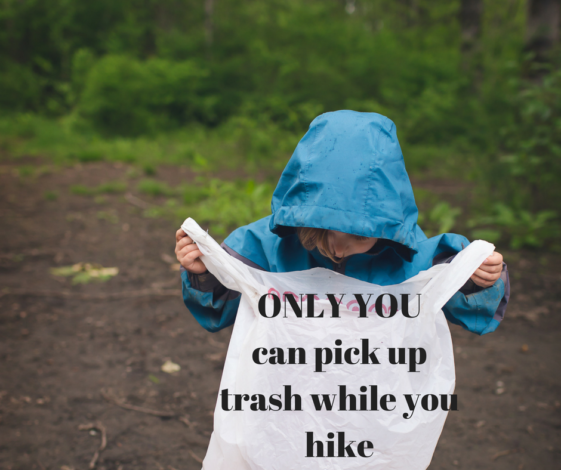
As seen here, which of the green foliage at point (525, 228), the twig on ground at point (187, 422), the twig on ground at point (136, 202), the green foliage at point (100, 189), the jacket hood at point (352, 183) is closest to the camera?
the jacket hood at point (352, 183)

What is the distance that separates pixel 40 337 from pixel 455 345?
2400mm

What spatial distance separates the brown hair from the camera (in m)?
1.05

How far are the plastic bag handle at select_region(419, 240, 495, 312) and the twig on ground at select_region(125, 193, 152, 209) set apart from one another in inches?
187

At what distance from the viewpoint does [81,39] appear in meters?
14.6

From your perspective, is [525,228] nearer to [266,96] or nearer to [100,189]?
[100,189]

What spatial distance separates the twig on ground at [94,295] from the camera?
10.5 feet

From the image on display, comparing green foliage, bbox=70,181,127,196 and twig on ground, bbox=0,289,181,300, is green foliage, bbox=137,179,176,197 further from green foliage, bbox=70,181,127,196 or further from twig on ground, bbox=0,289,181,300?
twig on ground, bbox=0,289,181,300

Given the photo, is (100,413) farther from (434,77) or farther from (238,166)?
(434,77)

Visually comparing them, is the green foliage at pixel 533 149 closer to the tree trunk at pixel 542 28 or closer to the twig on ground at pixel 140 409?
the tree trunk at pixel 542 28

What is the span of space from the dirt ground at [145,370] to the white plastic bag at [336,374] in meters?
1.01

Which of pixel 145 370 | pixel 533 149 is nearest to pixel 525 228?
pixel 533 149

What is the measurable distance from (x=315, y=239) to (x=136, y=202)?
4.87 metres

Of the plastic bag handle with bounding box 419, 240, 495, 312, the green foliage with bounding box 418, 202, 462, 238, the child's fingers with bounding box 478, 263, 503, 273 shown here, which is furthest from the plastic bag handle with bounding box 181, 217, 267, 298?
the green foliage with bounding box 418, 202, 462, 238

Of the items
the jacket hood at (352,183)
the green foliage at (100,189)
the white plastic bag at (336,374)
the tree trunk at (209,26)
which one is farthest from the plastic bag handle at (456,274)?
the tree trunk at (209,26)
